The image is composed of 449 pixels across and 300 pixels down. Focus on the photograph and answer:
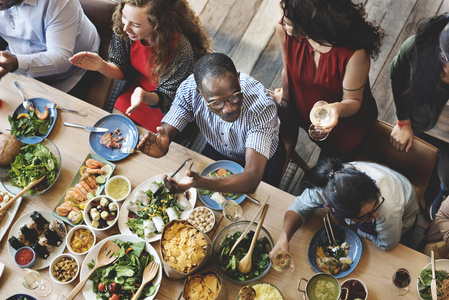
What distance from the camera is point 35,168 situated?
7.44ft

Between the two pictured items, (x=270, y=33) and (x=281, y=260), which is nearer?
(x=281, y=260)

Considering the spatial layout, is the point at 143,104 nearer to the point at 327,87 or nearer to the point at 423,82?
the point at 327,87

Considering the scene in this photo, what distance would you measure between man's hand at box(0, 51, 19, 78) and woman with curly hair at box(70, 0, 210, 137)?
44cm

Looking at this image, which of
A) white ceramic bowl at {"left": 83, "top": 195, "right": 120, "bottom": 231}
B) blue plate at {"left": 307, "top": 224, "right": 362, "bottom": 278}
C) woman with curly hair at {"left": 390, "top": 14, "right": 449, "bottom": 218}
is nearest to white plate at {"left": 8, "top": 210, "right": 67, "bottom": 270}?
white ceramic bowl at {"left": 83, "top": 195, "right": 120, "bottom": 231}

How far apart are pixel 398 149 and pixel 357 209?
0.65m

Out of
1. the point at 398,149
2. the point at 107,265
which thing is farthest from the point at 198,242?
the point at 398,149

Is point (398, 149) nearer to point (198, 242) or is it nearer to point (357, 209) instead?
point (357, 209)

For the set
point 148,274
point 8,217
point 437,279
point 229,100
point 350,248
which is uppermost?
point 229,100

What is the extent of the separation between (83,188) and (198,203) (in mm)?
697

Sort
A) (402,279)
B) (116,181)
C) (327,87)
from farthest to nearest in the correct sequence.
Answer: (327,87)
(116,181)
(402,279)

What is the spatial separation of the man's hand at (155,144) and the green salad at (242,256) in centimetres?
67

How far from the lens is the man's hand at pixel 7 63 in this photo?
8.48 ft

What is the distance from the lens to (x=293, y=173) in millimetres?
3275

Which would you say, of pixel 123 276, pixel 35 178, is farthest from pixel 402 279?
pixel 35 178
